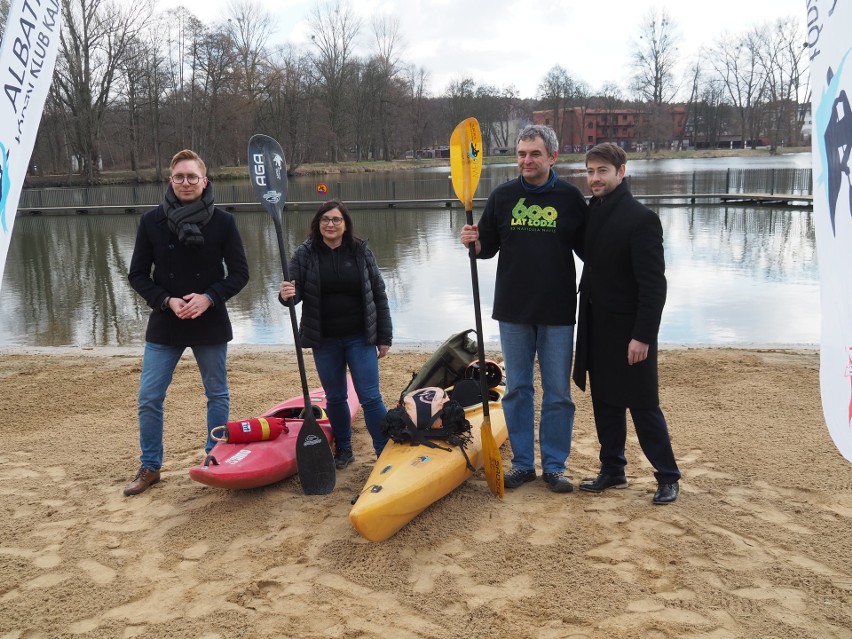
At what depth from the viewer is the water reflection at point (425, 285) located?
29.4 feet

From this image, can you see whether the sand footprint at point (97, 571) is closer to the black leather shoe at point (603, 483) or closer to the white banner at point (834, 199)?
the black leather shoe at point (603, 483)

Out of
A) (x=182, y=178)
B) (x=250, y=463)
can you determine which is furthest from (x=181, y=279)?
(x=250, y=463)

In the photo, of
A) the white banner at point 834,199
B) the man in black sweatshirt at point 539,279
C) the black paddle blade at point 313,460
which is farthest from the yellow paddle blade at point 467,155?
the white banner at point 834,199

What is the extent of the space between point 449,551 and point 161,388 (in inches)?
74.1

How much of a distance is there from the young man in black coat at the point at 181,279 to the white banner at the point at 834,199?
300cm

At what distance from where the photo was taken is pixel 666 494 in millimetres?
3863

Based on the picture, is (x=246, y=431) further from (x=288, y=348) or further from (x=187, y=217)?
(x=288, y=348)

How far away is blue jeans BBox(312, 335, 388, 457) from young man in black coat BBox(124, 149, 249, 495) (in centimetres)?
59

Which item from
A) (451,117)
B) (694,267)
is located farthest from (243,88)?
(694,267)

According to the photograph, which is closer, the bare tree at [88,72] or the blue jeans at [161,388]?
the blue jeans at [161,388]

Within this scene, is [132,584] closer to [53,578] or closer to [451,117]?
[53,578]

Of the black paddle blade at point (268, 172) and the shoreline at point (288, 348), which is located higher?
the black paddle blade at point (268, 172)

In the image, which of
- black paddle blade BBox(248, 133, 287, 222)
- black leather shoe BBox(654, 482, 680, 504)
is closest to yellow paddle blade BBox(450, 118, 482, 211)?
black paddle blade BBox(248, 133, 287, 222)

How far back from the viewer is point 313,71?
2424 inches
